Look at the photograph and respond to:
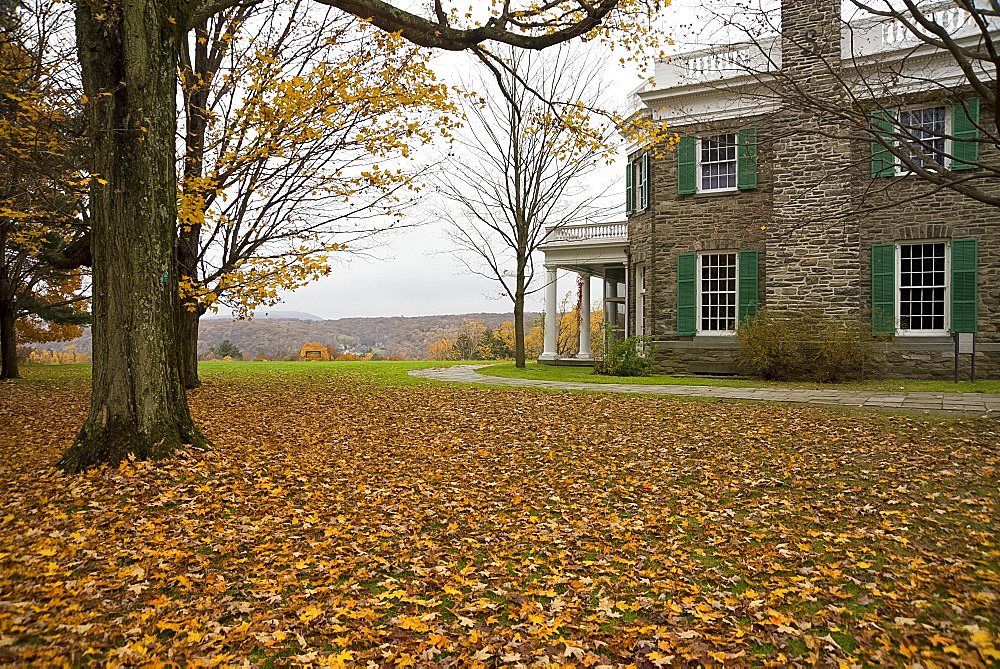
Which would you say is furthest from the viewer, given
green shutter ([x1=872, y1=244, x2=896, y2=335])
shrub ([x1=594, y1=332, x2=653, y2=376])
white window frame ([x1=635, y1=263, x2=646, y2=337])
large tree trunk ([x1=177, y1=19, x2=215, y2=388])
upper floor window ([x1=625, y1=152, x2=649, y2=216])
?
white window frame ([x1=635, y1=263, x2=646, y2=337])

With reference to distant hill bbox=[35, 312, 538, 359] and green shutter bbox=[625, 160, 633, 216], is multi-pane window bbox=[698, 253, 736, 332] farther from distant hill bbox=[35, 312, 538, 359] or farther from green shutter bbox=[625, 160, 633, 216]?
distant hill bbox=[35, 312, 538, 359]

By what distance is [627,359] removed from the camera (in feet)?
52.3

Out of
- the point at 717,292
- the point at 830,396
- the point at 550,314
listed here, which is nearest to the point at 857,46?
the point at 717,292

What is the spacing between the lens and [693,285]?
15.9 meters

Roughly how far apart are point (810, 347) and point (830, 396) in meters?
3.19

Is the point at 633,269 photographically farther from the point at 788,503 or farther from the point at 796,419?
the point at 788,503

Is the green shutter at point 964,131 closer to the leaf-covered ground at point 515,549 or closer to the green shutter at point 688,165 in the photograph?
the green shutter at point 688,165

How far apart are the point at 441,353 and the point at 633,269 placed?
23.7 meters

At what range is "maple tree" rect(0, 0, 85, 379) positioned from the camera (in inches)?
314

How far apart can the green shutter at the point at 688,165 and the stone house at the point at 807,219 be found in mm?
35

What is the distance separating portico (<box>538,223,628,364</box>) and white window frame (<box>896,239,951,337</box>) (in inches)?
277

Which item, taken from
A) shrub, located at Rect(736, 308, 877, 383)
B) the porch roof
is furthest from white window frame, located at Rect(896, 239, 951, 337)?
the porch roof

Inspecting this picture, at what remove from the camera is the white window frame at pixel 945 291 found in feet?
44.9

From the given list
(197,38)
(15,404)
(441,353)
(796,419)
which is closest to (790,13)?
(796,419)
